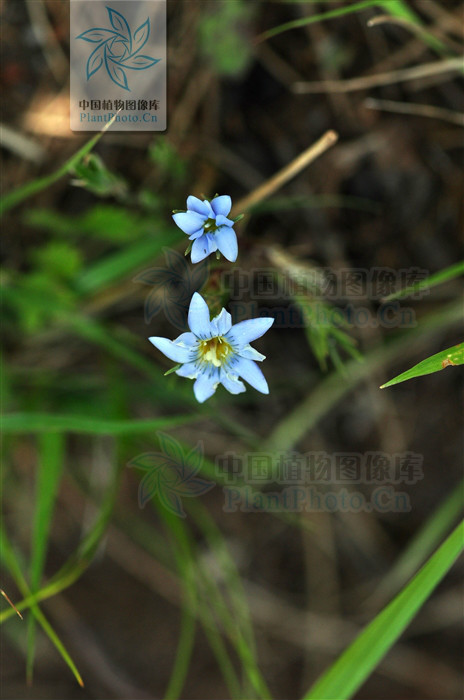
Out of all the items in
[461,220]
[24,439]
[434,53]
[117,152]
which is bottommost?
[24,439]

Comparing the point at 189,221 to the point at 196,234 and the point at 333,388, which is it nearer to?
the point at 196,234

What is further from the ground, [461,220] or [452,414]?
[461,220]

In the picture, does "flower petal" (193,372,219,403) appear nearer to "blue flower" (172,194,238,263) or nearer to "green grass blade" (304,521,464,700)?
"blue flower" (172,194,238,263)

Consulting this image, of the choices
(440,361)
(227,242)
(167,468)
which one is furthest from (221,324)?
(167,468)

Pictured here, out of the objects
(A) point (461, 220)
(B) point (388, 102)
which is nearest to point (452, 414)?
(A) point (461, 220)

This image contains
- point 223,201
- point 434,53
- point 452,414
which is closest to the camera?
point 223,201

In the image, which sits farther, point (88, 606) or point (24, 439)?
point (88, 606)

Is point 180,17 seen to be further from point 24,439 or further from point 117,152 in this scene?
point 24,439

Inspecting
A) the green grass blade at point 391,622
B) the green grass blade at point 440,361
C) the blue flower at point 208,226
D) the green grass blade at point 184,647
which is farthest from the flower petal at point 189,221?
the green grass blade at point 184,647
